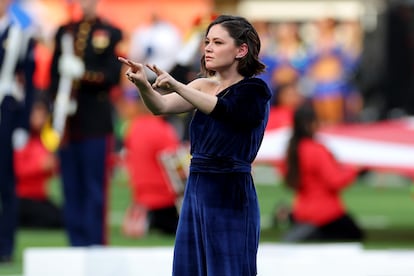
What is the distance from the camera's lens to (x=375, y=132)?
13078 millimetres

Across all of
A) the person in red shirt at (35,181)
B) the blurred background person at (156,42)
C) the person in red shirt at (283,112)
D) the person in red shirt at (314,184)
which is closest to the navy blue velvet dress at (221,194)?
the person in red shirt at (314,184)

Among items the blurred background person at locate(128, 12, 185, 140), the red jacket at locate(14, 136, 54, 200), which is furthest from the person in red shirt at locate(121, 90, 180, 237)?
the blurred background person at locate(128, 12, 185, 140)

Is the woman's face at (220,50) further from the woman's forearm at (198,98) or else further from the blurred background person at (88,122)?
the blurred background person at (88,122)

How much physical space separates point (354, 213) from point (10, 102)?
5352 millimetres

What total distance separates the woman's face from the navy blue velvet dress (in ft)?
0.36

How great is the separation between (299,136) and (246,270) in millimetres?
5558

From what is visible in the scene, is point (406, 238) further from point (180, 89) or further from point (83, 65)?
point (180, 89)

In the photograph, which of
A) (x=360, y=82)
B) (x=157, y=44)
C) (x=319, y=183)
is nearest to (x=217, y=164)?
(x=319, y=183)

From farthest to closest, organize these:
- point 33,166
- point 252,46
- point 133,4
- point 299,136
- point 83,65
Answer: point 133,4 → point 33,166 → point 299,136 → point 83,65 → point 252,46

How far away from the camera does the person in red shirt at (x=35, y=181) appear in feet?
42.5

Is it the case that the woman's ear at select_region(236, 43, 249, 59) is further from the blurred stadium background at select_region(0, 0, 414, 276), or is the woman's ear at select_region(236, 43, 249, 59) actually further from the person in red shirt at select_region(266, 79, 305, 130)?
the person in red shirt at select_region(266, 79, 305, 130)

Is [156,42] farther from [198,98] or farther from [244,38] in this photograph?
[198,98]

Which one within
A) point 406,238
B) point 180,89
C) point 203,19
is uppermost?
point 203,19

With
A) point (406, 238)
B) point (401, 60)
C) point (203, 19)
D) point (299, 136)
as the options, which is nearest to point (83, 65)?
point (203, 19)
